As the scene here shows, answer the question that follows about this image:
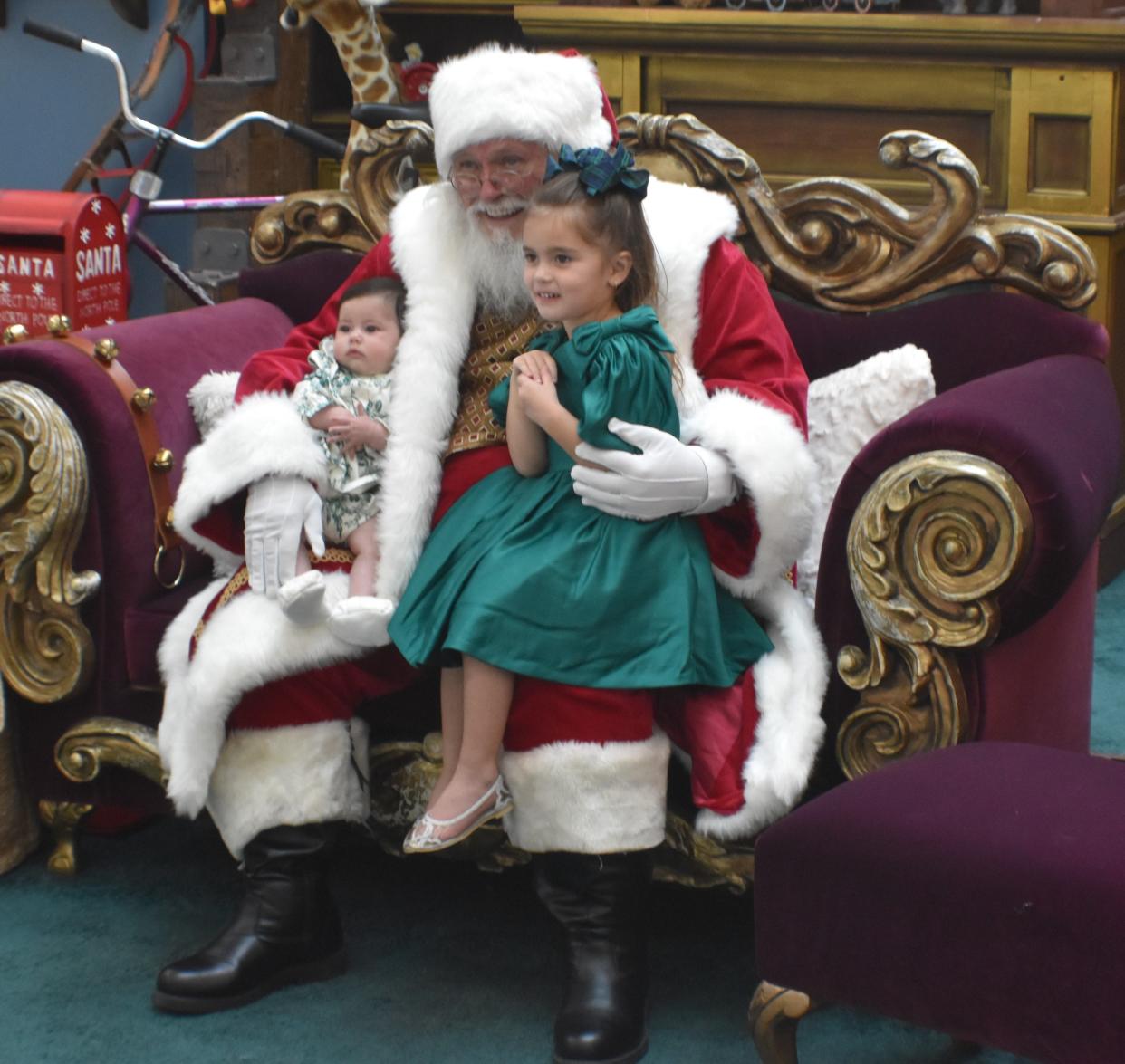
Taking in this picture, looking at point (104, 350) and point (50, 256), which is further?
point (50, 256)

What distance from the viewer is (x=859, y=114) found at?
426cm

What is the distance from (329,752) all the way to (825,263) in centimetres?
103

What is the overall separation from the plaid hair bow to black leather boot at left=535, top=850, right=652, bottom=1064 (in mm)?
799

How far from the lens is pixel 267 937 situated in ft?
7.26

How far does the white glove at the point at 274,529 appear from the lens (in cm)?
223

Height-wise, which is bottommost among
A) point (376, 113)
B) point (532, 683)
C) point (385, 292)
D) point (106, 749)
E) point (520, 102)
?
point (106, 749)

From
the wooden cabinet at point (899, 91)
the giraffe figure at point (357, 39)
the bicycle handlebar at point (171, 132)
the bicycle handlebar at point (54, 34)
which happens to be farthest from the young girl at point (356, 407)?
the giraffe figure at point (357, 39)

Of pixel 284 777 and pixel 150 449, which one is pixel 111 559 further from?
pixel 284 777

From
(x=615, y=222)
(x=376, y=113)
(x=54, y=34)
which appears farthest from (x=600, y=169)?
(x=54, y=34)

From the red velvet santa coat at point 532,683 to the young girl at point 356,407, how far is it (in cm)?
3

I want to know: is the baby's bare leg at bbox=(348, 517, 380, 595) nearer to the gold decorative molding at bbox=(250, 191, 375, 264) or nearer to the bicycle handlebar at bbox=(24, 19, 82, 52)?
the gold decorative molding at bbox=(250, 191, 375, 264)

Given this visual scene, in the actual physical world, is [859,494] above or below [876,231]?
below

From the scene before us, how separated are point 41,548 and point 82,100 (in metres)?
3.01

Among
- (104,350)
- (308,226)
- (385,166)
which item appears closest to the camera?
(104,350)
